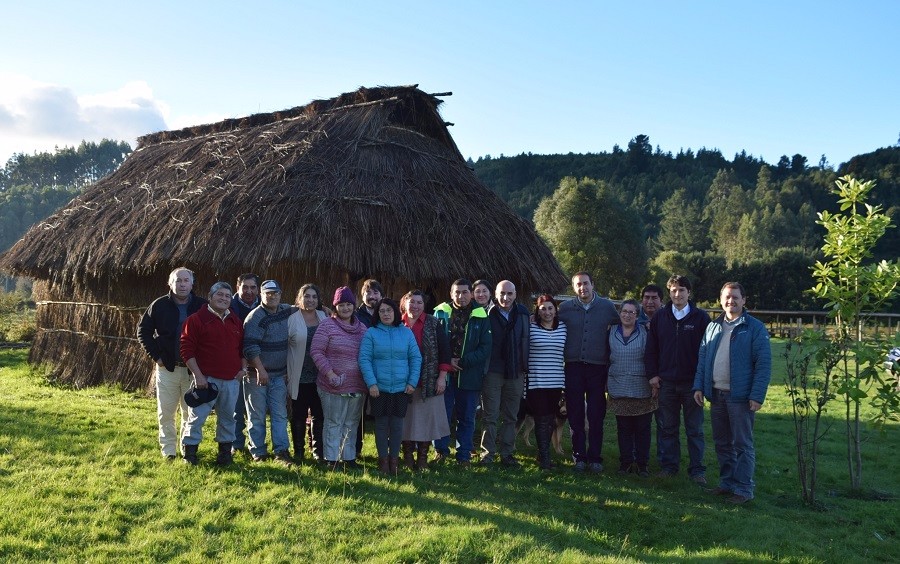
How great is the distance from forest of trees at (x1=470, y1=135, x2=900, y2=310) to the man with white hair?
16040 millimetres

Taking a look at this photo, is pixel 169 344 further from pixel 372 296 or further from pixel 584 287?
pixel 584 287

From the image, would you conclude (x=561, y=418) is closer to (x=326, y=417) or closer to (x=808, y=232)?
(x=326, y=417)

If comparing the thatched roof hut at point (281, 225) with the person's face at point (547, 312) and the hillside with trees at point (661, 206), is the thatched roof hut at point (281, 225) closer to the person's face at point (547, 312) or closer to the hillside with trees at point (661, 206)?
the person's face at point (547, 312)

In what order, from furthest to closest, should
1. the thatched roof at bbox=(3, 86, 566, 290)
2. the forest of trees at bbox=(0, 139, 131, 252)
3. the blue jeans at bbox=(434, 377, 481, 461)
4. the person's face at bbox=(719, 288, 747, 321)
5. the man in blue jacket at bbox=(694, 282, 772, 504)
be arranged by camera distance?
the forest of trees at bbox=(0, 139, 131, 252)
the thatched roof at bbox=(3, 86, 566, 290)
the blue jeans at bbox=(434, 377, 481, 461)
the person's face at bbox=(719, 288, 747, 321)
the man in blue jacket at bbox=(694, 282, 772, 504)

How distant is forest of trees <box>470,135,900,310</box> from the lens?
88.1ft

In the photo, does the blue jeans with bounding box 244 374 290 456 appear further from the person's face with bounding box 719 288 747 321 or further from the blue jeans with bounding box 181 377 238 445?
the person's face with bounding box 719 288 747 321

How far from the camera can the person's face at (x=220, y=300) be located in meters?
5.07

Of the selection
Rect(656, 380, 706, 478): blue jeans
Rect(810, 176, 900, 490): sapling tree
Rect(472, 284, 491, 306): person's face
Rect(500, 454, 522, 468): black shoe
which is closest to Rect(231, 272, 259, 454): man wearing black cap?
Rect(472, 284, 491, 306): person's face

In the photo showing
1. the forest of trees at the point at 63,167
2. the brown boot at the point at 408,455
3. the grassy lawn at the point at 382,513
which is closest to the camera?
the grassy lawn at the point at 382,513

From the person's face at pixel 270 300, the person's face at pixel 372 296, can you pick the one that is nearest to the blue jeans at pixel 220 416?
the person's face at pixel 270 300

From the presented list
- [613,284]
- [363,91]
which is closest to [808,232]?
[613,284]

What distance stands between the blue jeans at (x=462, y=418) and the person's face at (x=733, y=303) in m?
2.22

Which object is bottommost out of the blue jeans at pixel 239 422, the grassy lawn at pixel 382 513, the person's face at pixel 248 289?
the grassy lawn at pixel 382 513

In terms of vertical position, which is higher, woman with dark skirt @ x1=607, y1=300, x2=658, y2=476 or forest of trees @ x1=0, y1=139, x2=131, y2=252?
forest of trees @ x1=0, y1=139, x2=131, y2=252
